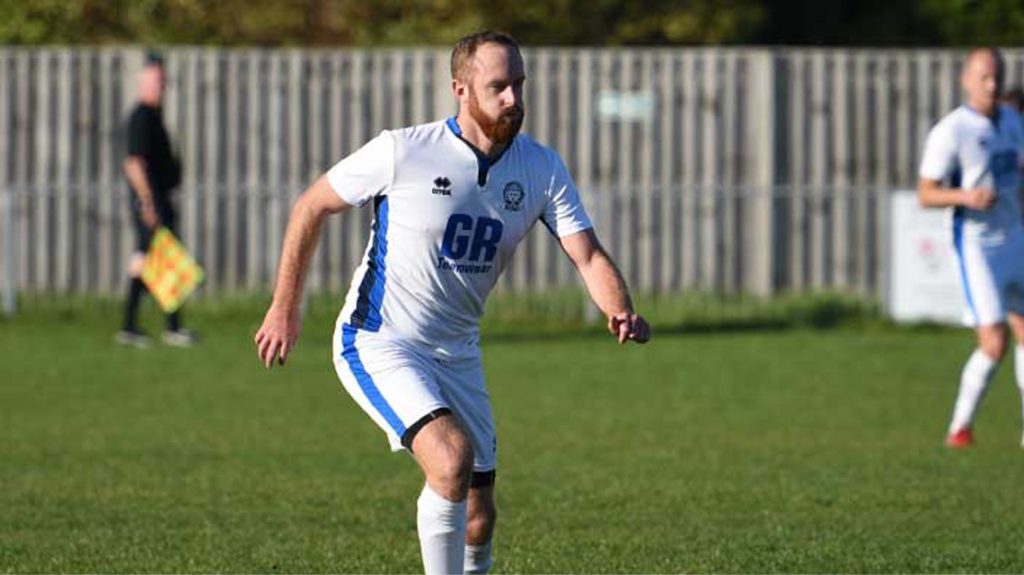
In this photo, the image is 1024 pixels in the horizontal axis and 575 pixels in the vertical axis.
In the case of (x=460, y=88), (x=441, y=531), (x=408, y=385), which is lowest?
(x=441, y=531)

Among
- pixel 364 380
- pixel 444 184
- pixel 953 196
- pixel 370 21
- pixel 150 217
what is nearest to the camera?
pixel 444 184

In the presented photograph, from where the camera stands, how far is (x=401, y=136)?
8180 mm

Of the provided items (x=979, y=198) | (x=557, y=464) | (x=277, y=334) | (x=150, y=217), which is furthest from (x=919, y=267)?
(x=277, y=334)

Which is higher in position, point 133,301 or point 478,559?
point 133,301

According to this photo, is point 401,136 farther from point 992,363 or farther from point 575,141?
point 575,141

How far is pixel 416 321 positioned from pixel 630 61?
54.8 ft

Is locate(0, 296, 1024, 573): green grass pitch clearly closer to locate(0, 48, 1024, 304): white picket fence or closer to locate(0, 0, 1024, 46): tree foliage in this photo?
locate(0, 48, 1024, 304): white picket fence

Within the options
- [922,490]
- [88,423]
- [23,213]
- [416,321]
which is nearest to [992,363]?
[922,490]

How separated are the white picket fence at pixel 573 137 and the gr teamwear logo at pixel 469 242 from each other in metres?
16.3

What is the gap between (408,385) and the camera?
8.06 metres

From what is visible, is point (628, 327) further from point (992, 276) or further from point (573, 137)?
point (573, 137)

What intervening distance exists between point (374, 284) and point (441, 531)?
0.89 meters

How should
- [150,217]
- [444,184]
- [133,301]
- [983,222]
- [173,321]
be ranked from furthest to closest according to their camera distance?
[173,321]
[133,301]
[150,217]
[983,222]
[444,184]

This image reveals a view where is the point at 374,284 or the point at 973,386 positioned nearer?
the point at 374,284
